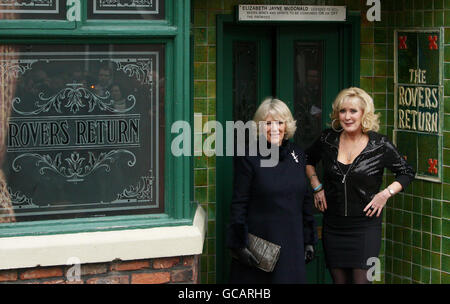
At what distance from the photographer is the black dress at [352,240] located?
6.26 meters

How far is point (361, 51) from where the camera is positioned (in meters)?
7.34

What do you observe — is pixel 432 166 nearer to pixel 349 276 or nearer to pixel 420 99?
pixel 420 99

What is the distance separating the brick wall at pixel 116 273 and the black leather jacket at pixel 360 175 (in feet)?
3.77

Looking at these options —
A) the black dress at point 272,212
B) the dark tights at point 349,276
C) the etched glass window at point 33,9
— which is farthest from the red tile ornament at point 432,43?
the etched glass window at point 33,9

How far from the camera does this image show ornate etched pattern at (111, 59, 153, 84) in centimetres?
578

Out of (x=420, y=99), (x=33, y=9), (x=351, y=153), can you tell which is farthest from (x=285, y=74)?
(x=33, y=9)

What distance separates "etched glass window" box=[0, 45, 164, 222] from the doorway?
4.24 ft

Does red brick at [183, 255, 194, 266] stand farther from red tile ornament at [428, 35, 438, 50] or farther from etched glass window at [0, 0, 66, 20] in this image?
red tile ornament at [428, 35, 438, 50]

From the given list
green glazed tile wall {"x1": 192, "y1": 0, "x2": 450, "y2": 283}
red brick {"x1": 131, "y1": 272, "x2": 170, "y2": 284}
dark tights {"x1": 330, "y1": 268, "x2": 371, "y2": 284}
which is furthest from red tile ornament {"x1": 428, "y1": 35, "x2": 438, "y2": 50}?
red brick {"x1": 131, "y1": 272, "x2": 170, "y2": 284}

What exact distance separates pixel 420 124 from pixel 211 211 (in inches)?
71.6

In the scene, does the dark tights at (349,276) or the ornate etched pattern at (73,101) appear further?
the dark tights at (349,276)

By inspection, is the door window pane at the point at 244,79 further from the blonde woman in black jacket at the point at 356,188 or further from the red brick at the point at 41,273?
the red brick at the point at 41,273

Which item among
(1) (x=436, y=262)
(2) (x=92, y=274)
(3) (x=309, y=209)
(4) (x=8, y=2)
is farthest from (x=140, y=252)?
(1) (x=436, y=262)
